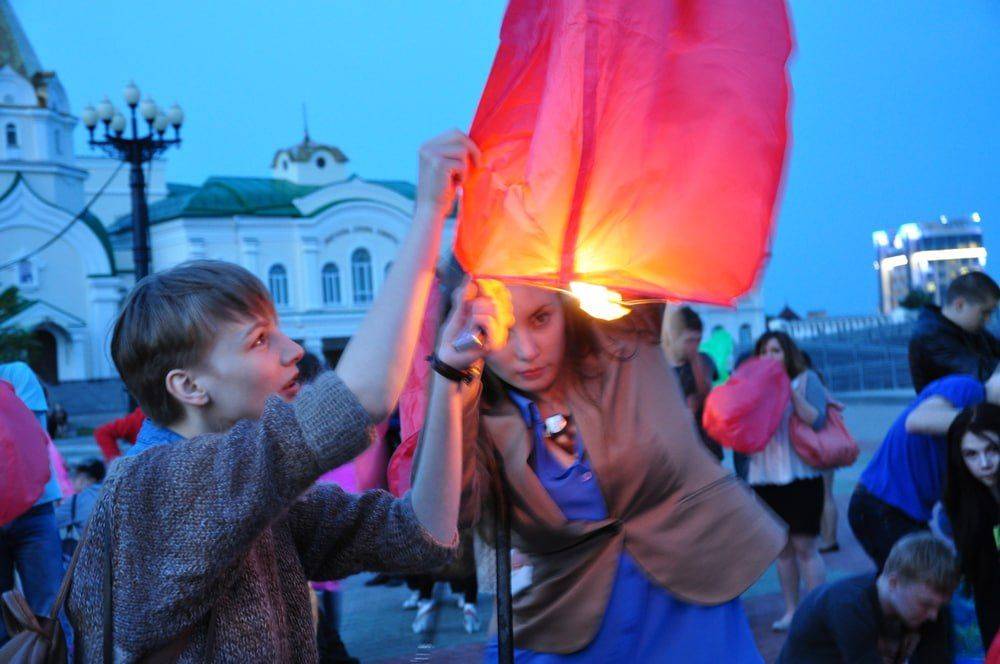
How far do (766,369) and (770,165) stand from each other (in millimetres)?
4773

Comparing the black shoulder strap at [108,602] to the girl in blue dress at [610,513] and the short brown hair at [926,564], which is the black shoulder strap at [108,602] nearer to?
the girl in blue dress at [610,513]

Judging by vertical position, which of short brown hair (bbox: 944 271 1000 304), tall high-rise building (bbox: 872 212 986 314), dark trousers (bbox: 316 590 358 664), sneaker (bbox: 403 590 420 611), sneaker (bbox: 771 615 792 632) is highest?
short brown hair (bbox: 944 271 1000 304)

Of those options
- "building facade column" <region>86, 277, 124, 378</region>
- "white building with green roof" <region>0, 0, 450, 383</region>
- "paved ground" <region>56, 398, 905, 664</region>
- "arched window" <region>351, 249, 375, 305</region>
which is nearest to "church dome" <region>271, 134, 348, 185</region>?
"white building with green roof" <region>0, 0, 450, 383</region>

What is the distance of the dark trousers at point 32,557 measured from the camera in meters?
5.70

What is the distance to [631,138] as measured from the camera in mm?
2285

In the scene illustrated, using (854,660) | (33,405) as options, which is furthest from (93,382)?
(854,660)

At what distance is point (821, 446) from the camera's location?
6926mm

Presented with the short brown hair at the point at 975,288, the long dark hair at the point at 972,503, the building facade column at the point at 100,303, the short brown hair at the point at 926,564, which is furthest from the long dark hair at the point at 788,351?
the building facade column at the point at 100,303

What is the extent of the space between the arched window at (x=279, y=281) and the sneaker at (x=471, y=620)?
49.8m

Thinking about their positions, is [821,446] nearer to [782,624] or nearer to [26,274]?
[782,624]

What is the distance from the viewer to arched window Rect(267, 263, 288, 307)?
2224 inches

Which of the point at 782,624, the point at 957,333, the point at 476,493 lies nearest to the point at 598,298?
the point at 476,493

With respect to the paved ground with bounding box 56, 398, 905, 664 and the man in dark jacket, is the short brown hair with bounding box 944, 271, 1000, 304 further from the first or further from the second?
the paved ground with bounding box 56, 398, 905, 664

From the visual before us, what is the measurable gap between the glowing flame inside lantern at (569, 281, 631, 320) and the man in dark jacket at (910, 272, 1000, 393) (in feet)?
12.5
